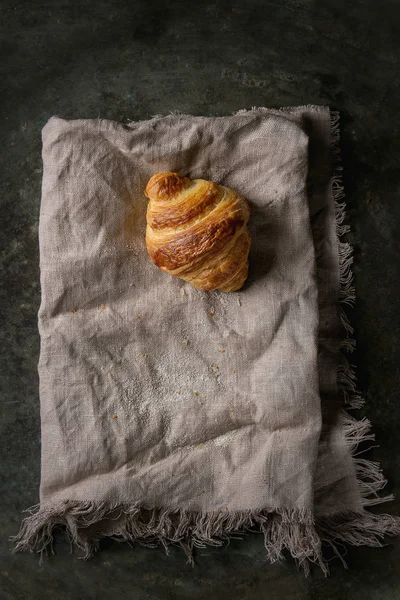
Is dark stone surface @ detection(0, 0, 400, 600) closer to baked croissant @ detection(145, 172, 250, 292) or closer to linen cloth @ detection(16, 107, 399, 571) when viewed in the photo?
linen cloth @ detection(16, 107, 399, 571)

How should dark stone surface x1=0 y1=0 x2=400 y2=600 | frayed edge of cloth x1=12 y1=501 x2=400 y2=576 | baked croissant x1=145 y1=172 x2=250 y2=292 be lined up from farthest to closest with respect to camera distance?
dark stone surface x1=0 y1=0 x2=400 y2=600, frayed edge of cloth x1=12 y1=501 x2=400 y2=576, baked croissant x1=145 y1=172 x2=250 y2=292

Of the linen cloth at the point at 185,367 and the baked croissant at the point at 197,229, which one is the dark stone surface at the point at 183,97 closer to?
the linen cloth at the point at 185,367

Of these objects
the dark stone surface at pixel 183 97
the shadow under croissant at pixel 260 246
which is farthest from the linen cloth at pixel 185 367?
the dark stone surface at pixel 183 97

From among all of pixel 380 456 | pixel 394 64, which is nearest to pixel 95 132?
pixel 394 64

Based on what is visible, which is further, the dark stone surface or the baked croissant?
the dark stone surface

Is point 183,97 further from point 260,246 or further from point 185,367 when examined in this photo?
point 185,367

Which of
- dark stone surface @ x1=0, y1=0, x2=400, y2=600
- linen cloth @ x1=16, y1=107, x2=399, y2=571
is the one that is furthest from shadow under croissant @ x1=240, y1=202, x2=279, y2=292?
dark stone surface @ x1=0, y1=0, x2=400, y2=600

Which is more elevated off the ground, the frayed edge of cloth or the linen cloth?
the linen cloth
